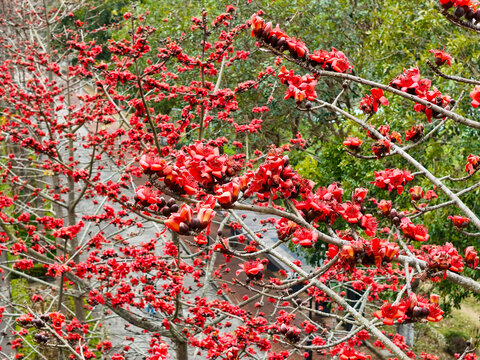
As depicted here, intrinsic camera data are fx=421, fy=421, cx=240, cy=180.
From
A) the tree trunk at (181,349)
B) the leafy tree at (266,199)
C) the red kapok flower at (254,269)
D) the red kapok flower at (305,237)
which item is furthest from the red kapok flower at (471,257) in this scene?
the tree trunk at (181,349)

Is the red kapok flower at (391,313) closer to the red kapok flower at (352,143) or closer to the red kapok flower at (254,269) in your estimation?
the red kapok flower at (254,269)

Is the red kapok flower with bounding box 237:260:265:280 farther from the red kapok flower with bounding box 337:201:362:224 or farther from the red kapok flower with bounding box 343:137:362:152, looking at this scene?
the red kapok flower with bounding box 343:137:362:152

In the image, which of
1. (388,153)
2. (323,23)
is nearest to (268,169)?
(388,153)

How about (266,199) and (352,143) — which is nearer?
(266,199)

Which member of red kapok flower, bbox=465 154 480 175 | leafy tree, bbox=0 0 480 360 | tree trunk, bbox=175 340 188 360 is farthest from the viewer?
tree trunk, bbox=175 340 188 360

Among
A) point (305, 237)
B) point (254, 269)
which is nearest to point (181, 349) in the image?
point (254, 269)

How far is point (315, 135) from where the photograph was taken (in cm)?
1420

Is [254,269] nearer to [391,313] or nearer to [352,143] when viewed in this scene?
[391,313]

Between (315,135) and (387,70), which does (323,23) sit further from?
(315,135)

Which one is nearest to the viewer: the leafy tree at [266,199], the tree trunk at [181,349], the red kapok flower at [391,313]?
the red kapok flower at [391,313]

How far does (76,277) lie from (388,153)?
15.7 ft

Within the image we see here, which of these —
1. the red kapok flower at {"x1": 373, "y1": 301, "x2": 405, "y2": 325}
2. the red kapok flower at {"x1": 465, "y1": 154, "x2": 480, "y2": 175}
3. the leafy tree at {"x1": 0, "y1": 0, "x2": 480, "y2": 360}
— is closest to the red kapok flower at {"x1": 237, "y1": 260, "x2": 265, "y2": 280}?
the leafy tree at {"x1": 0, "y1": 0, "x2": 480, "y2": 360}

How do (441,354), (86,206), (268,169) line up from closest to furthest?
(268,169) → (441,354) → (86,206)

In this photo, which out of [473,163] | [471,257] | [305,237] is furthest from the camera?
[473,163]
